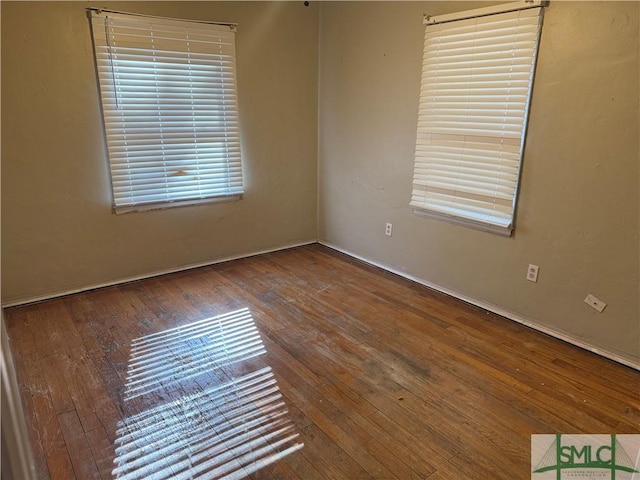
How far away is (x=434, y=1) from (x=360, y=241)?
6.81 feet

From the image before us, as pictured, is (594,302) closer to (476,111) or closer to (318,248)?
(476,111)

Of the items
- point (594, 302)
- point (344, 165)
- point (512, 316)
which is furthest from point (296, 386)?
point (344, 165)

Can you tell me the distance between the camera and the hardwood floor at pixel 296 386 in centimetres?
183

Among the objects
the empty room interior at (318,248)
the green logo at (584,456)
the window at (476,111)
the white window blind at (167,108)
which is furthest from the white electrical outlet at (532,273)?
the white window blind at (167,108)

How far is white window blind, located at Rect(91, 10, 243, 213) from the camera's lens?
3.19m

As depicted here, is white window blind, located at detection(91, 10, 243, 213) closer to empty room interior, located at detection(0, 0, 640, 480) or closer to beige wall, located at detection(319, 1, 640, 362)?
empty room interior, located at detection(0, 0, 640, 480)

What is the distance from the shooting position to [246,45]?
12.2ft

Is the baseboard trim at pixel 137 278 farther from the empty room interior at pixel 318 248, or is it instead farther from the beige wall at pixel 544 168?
the beige wall at pixel 544 168

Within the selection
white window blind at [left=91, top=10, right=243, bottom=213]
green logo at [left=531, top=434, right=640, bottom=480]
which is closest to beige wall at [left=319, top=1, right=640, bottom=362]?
green logo at [left=531, top=434, right=640, bottom=480]

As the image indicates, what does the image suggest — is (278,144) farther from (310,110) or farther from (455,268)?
(455,268)

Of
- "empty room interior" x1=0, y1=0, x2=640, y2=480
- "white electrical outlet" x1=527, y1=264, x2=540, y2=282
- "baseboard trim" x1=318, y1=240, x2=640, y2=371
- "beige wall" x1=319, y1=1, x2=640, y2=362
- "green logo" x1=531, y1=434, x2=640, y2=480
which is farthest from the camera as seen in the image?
"white electrical outlet" x1=527, y1=264, x2=540, y2=282

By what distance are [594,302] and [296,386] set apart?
1.84 meters

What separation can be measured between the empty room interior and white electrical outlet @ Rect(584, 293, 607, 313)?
14mm

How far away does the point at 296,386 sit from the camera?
2.29 metres
